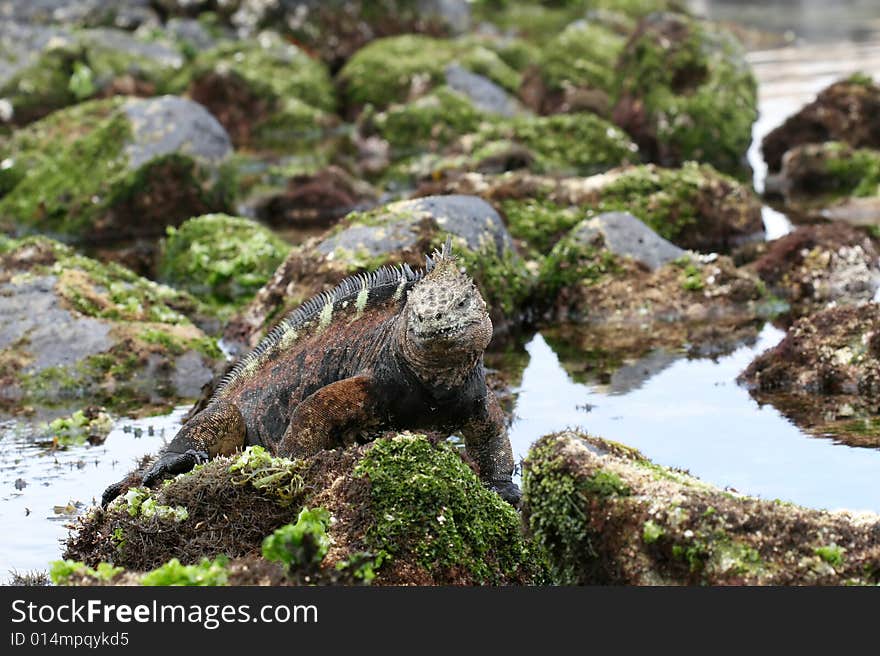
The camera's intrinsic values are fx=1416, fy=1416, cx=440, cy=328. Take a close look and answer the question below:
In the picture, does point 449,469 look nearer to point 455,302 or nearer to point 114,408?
point 455,302

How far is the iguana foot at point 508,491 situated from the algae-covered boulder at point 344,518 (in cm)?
82

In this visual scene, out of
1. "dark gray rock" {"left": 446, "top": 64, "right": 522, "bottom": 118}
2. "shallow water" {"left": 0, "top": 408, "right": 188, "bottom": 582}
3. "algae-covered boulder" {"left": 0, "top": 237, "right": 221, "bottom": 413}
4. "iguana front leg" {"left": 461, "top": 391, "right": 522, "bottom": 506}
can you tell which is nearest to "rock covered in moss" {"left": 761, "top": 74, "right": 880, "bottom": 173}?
"dark gray rock" {"left": 446, "top": 64, "right": 522, "bottom": 118}

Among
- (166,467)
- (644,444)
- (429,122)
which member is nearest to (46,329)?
(166,467)

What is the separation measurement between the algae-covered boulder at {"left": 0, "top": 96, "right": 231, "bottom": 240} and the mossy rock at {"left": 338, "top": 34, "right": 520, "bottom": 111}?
34.1ft

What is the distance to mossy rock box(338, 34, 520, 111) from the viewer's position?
3166 centimetres

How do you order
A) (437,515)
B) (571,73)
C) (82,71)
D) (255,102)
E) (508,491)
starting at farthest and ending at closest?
(571,73) < (82,71) < (255,102) < (508,491) < (437,515)

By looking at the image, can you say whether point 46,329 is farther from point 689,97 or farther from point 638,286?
point 689,97

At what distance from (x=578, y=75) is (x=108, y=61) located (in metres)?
10.7

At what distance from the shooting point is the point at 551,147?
2394 centimetres

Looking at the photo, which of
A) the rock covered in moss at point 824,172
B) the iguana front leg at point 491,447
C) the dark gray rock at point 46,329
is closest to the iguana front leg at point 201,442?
the iguana front leg at point 491,447

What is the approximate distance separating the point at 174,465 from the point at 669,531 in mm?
3237

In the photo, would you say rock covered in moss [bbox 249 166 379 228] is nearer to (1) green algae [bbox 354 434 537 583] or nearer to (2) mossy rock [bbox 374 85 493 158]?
(2) mossy rock [bbox 374 85 493 158]

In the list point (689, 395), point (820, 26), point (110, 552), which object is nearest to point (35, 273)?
point (689, 395)

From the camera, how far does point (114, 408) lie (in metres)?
12.2
